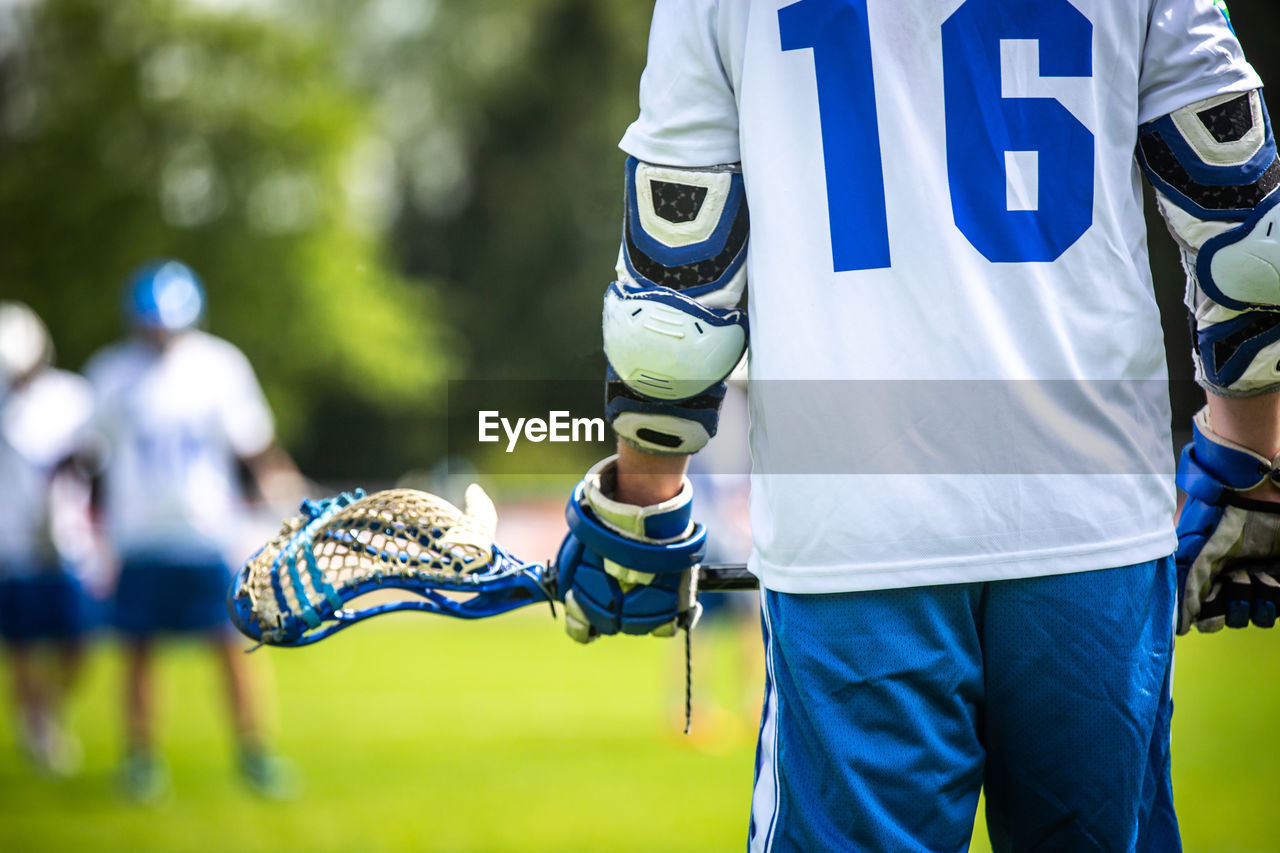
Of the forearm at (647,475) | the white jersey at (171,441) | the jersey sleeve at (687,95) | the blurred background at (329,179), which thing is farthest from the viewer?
the blurred background at (329,179)

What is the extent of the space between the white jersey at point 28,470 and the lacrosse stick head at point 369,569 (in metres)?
5.57

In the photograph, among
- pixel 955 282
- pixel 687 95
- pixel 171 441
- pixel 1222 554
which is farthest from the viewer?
pixel 171 441

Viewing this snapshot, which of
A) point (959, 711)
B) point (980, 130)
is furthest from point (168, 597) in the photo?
point (980, 130)

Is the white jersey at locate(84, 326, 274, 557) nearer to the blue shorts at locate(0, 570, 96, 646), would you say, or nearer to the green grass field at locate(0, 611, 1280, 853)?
the blue shorts at locate(0, 570, 96, 646)

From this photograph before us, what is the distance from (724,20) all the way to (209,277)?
82.4 ft

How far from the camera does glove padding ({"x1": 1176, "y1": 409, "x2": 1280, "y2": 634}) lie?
1.85 m

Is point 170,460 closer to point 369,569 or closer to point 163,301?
point 163,301

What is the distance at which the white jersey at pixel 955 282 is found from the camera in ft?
4.55

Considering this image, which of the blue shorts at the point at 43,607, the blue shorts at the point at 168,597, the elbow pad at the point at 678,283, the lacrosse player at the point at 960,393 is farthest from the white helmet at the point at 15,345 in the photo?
the lacrosse player at the point at 960,393

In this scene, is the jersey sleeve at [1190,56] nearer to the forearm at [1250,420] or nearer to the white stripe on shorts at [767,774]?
the forearm at [1250,420]

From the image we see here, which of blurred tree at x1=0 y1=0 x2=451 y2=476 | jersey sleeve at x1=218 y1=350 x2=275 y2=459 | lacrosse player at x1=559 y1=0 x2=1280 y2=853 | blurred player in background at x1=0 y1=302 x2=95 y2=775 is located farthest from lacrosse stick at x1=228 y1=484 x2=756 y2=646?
blurred tree at x1=0 y1=0 x2=451 y2=476

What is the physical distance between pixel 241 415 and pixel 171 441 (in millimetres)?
358

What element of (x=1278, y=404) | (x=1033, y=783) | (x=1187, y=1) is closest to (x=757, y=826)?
(x=1033, y=783)

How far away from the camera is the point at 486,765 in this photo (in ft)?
17.8
